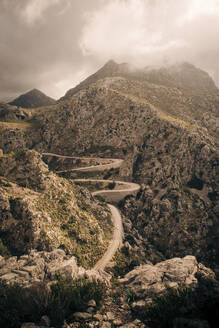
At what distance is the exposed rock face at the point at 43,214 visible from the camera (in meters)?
61.1

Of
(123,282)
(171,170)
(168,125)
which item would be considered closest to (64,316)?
(123,282)

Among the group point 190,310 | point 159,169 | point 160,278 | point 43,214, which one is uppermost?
point 159,169

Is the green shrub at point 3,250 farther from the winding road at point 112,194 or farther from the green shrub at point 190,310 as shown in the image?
the green shrub at point 190,310

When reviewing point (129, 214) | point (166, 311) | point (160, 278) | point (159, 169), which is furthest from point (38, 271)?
point (159, 169)

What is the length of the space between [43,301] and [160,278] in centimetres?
3286

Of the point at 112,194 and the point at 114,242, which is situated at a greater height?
the point at 112,194

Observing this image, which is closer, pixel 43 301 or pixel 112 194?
pixel 43 301

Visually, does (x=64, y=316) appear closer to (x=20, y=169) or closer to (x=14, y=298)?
(x=14, y=298)

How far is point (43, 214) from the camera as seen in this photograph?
66875 mm

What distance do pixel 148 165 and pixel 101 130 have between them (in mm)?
55203

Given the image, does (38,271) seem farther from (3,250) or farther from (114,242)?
(114,242)

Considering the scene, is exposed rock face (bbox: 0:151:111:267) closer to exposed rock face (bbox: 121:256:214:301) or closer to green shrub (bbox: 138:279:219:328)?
exposed rock face (bbox: 121:256:214:301)

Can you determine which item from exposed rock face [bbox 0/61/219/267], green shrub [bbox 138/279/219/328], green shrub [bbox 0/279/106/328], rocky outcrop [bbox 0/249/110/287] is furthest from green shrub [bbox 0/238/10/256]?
exposed rock face [bbox 0/61/219/267]

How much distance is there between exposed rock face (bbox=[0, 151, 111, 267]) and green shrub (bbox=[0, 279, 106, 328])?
23857 mm
